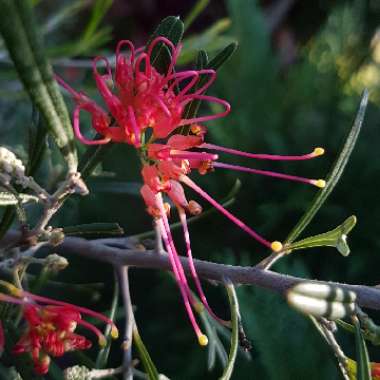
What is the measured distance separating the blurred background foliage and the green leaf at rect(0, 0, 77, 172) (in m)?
0.21

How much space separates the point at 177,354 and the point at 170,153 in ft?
2.13

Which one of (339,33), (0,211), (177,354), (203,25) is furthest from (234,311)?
(203,25)

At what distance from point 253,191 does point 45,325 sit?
0.73 metres

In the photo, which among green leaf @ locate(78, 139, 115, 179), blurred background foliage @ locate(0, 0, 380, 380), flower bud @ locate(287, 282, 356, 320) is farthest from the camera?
blurred background foliage @ locate(0, 0, 380, 380)

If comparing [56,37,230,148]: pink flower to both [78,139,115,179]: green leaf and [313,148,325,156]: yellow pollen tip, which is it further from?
[313,148,325,156]: yellow pollen tip

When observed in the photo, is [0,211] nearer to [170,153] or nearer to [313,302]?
[170,153]

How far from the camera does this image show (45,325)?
1.57 feet

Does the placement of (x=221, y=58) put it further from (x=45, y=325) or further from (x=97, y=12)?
(x=97, y=12)

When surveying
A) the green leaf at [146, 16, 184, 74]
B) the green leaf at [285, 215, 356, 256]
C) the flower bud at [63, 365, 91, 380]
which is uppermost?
the green leaf at [146, 16, 184, 74]

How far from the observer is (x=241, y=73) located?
1458 millimetres

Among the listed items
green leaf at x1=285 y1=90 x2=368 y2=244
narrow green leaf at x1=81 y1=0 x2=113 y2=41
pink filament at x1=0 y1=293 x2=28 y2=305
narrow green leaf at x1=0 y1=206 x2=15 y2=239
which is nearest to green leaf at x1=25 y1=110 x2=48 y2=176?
narrow green leaf at x1=0 y1=206 x2=15 y2=239

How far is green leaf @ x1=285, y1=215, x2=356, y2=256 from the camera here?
0.49 m

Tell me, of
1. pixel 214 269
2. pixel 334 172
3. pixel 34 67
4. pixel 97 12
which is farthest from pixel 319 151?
pixel 97 12

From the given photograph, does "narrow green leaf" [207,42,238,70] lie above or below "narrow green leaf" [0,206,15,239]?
above
